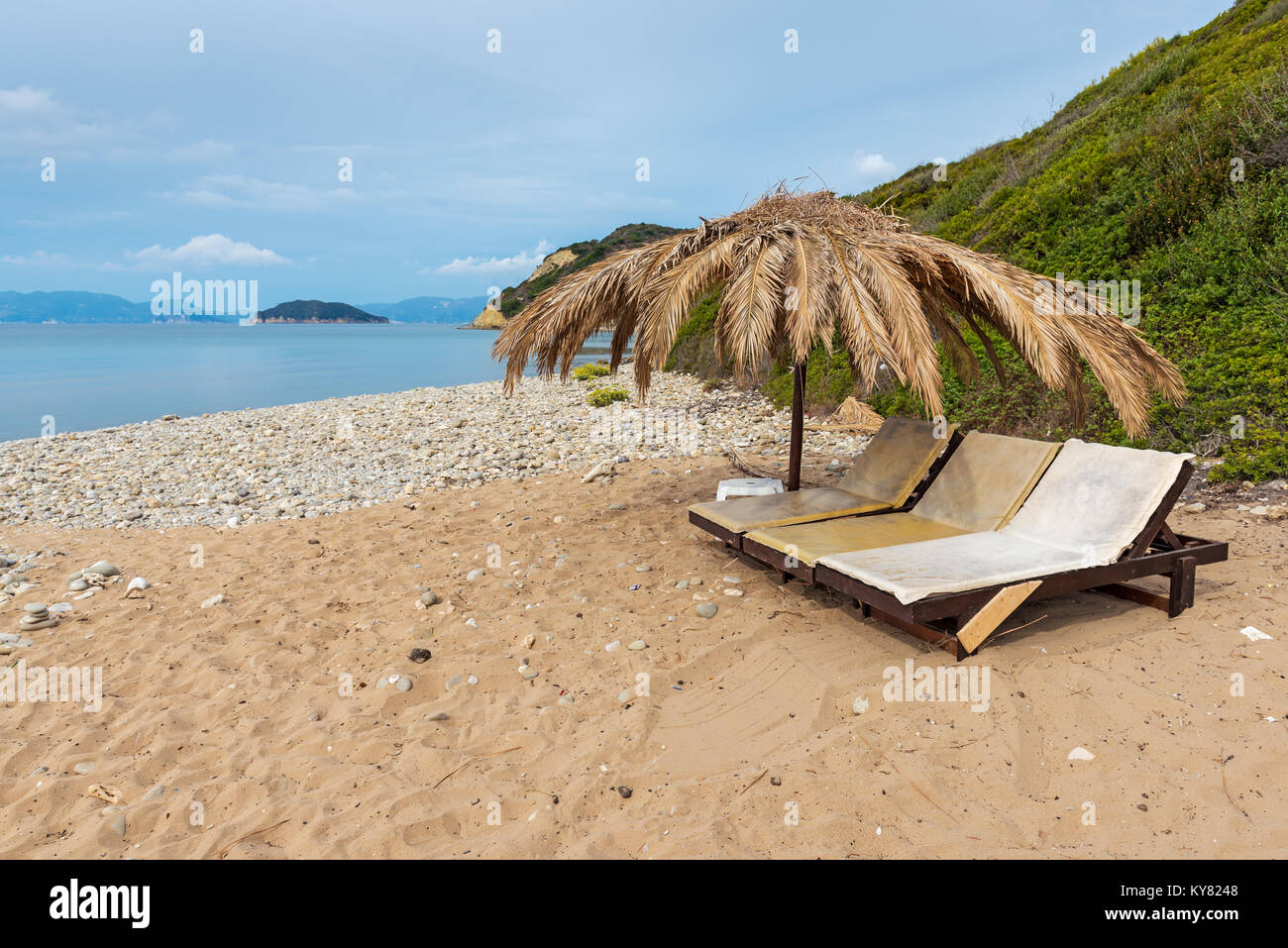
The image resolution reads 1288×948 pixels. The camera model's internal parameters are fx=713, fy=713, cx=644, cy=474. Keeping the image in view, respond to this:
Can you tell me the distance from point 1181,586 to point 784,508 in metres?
2.72

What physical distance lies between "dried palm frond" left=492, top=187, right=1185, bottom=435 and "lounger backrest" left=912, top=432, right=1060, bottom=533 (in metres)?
0.60

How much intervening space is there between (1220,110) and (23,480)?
19.5 metres

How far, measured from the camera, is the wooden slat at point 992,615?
395 cm

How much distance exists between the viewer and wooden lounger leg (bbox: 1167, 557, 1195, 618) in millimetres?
4430

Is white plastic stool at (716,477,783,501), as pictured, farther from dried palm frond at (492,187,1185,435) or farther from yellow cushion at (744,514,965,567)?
dried palm frond at (492,187,1185,435)

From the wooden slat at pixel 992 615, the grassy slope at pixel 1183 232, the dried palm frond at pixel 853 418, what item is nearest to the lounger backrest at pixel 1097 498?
the wooden slat at pixel 992 615

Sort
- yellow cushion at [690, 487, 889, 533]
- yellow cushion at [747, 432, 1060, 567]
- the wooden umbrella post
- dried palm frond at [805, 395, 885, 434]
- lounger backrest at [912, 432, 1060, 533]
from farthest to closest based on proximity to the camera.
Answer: dried palm frond at [805, 395, 885, 434], the wooden umbrella post, yellow cushion at [690, 487, 889, 533], lounger backrest at [912, 432, 1060, 533], yellow cushion at [747, 432, 1060, 567]

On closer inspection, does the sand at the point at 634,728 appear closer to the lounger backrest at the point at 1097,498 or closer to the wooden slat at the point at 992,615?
the wooden slat at the point at 992,615
